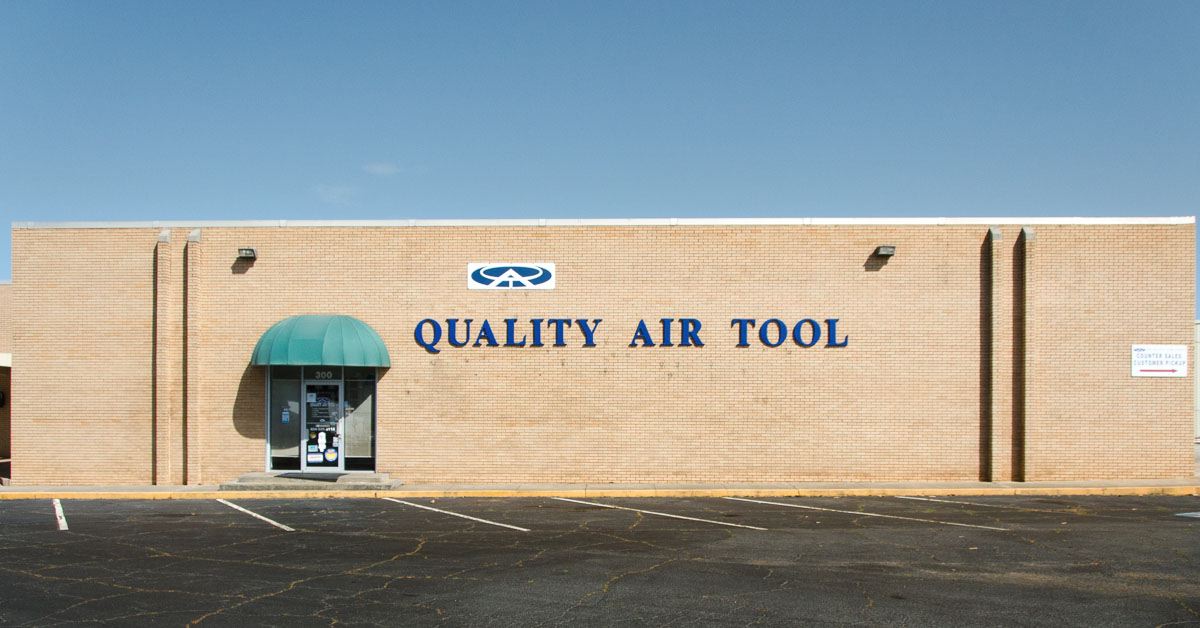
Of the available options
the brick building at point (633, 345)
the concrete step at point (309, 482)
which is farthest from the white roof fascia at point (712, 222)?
the concrete step at point (309, 482)

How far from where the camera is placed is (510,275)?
20938mm

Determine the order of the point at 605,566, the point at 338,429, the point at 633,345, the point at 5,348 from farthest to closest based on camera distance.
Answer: the point at 5,348, the point at 338,429, the point at 633,345, the point at 605,566

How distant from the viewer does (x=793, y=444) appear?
20.7m

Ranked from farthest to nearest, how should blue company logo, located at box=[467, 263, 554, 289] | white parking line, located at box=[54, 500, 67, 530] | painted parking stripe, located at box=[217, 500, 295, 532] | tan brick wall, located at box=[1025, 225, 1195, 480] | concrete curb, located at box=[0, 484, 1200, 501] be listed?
1. blue company logo, located at box=[467, 263, 554, 289]
2. tan brick wall, located at box=[1025, 225, 1195, 480]
3. concrete curb, located at box=[0, 484, 1200, 501]
4. white parking line, located at box=[54, 500, 67, 530]
5. painted parking stripe, located at box=[217, 500, 295, 532]

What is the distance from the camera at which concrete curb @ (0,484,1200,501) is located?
19469 mm

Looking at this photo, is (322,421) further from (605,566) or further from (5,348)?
(5,348)

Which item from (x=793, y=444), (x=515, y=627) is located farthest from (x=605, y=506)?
(x=515, y=627)

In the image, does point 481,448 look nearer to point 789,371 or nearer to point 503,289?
point 503,289

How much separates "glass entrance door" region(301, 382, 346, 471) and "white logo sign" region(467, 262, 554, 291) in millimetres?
3783

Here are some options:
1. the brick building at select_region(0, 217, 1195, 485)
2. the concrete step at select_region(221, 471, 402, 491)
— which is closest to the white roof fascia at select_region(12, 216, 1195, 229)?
the brick building at select_region(0, 217, 1195, 485)

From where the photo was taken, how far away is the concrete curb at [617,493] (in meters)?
19.5

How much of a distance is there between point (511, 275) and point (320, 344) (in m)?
4.09

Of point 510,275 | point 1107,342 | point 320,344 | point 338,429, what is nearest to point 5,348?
point 338,429

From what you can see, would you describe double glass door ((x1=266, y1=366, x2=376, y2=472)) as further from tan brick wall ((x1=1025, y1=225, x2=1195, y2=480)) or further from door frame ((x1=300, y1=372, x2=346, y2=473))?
tan brick wall ((x1=1025, y1=225, x2=1195, y2=480))
